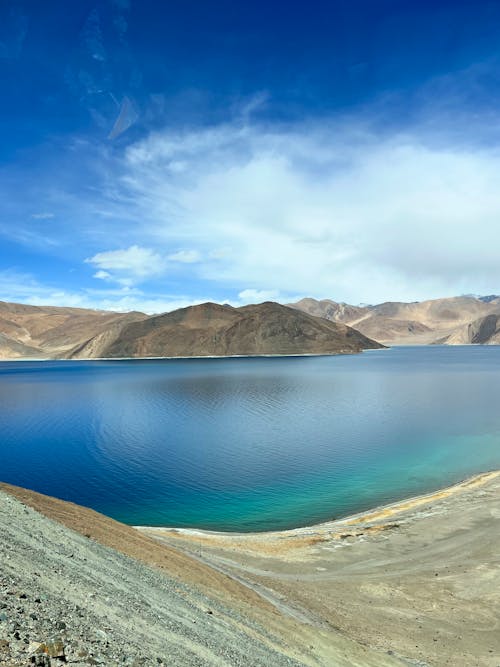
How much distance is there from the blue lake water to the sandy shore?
4.71 meters

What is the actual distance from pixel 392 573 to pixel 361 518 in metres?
8.59

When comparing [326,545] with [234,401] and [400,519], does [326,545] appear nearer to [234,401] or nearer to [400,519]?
[400,519]

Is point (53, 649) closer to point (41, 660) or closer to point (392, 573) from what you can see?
point (41, 660)

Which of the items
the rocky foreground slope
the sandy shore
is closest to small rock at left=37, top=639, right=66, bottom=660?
the rocky foreground slope

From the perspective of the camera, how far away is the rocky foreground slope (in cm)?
793

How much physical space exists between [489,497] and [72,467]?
3683 cm

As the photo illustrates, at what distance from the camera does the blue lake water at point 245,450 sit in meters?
35.5

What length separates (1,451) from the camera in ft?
167

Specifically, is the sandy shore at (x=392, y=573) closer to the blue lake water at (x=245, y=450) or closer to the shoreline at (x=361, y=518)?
the shoreline at (x=361, y=518)

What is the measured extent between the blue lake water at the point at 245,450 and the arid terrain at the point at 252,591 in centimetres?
640

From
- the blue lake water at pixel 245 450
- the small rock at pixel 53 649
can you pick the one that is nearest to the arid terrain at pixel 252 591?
the small rock at pixel 53 649

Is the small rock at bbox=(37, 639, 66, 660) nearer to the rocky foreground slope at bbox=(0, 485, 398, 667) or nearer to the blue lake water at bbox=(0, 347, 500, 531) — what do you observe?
the rocky foreground slope at bbox=(0, 485, 398, 667)

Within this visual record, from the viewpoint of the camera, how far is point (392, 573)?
74.7ft

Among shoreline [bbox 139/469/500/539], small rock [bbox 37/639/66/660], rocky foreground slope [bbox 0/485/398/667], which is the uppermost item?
small rock [bbox 37/639/66/660]
